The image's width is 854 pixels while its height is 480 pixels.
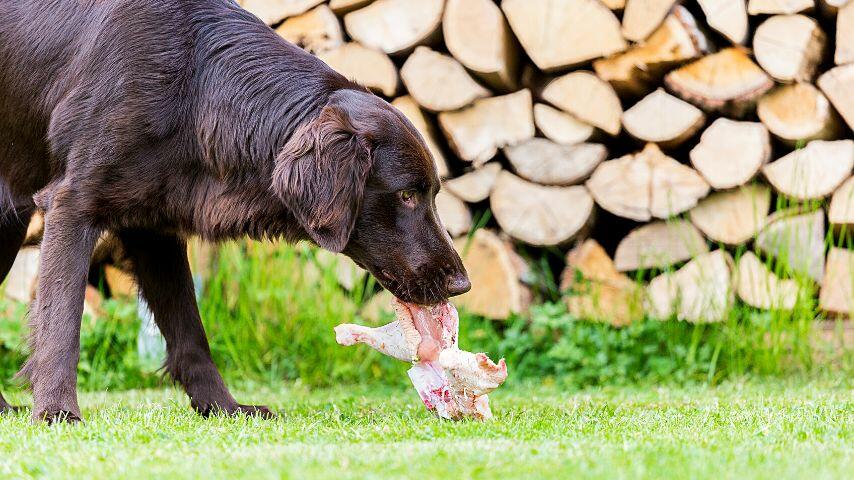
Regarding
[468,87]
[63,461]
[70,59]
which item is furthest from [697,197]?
[63,461]

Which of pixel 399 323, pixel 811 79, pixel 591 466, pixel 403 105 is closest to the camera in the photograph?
pixel 591 466

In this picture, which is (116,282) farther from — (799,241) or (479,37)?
(799,241)

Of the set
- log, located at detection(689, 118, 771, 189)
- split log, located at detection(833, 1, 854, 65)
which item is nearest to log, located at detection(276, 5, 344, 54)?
log, located at detection(689, 118, 771, 189)

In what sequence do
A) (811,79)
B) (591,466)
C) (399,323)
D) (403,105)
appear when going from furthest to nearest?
(403,105), (811,79), (399,323), (591,466)

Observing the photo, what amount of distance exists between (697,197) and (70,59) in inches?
117

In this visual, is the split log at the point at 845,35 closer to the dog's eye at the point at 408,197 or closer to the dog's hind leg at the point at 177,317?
the dog's eye at the point at 408,197

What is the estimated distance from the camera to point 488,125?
5254 millimetres

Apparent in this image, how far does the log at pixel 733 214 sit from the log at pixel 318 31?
1998 millimetres

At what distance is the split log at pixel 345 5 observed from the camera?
5.35 m

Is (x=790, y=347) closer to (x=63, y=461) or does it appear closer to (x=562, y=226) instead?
(x=562, y=226)

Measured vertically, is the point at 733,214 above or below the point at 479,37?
below

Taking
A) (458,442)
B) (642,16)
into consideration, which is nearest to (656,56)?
(642,16)

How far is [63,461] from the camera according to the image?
7.63ft

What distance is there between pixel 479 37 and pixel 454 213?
89 centimetres
